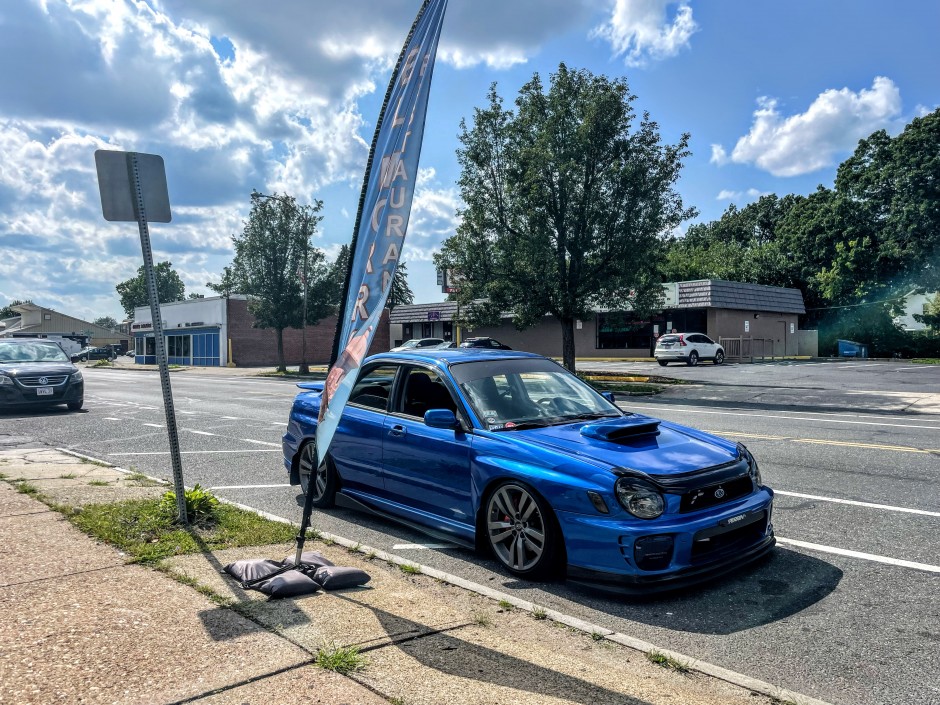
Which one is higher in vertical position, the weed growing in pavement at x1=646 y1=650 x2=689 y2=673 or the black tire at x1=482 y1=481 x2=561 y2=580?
the black tire at x1=482 y1=481 x2=561 y2=580

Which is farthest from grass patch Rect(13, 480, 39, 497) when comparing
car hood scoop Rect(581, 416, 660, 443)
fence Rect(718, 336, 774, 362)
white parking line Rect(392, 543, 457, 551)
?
fence Rect(718, 336, 774, 362)

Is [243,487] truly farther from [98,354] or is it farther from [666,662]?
[98,354]

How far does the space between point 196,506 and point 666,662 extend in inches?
159

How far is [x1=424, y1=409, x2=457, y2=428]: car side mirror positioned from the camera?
5.18 meters

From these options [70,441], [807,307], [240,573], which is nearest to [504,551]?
[240,573]

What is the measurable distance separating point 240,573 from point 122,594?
66 cm

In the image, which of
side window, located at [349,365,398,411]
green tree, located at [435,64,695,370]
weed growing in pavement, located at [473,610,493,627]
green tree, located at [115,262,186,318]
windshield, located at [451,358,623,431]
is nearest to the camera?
weed growing in pavement, located at [473,610,493,627]

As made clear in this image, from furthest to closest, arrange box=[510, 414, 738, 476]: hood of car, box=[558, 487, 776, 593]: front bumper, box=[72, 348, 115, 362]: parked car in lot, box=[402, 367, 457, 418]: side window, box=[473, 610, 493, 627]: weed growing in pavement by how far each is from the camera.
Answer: box=[72, 348, 115, 362]: parked car in lot < box=[402, 367, 457, 418]: side window < box=[510, 414, 738, 476]: hood of car < box=[558, 487, 776, 593]: front bumper < box=[473, 610, 493, 627]: weed growing in pavement

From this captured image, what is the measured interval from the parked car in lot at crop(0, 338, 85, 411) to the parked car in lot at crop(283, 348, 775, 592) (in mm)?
12149

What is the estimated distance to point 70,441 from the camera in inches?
465

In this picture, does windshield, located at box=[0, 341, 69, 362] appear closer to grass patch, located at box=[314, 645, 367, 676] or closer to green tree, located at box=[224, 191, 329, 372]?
grass patch, located at box=[314, 645, 367, 676]

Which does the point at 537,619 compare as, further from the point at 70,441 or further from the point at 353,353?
the point at 70,441

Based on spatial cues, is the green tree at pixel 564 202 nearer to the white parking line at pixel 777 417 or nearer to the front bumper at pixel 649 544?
the white parking line at pixel 777 417

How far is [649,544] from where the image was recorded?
4.20 meters
